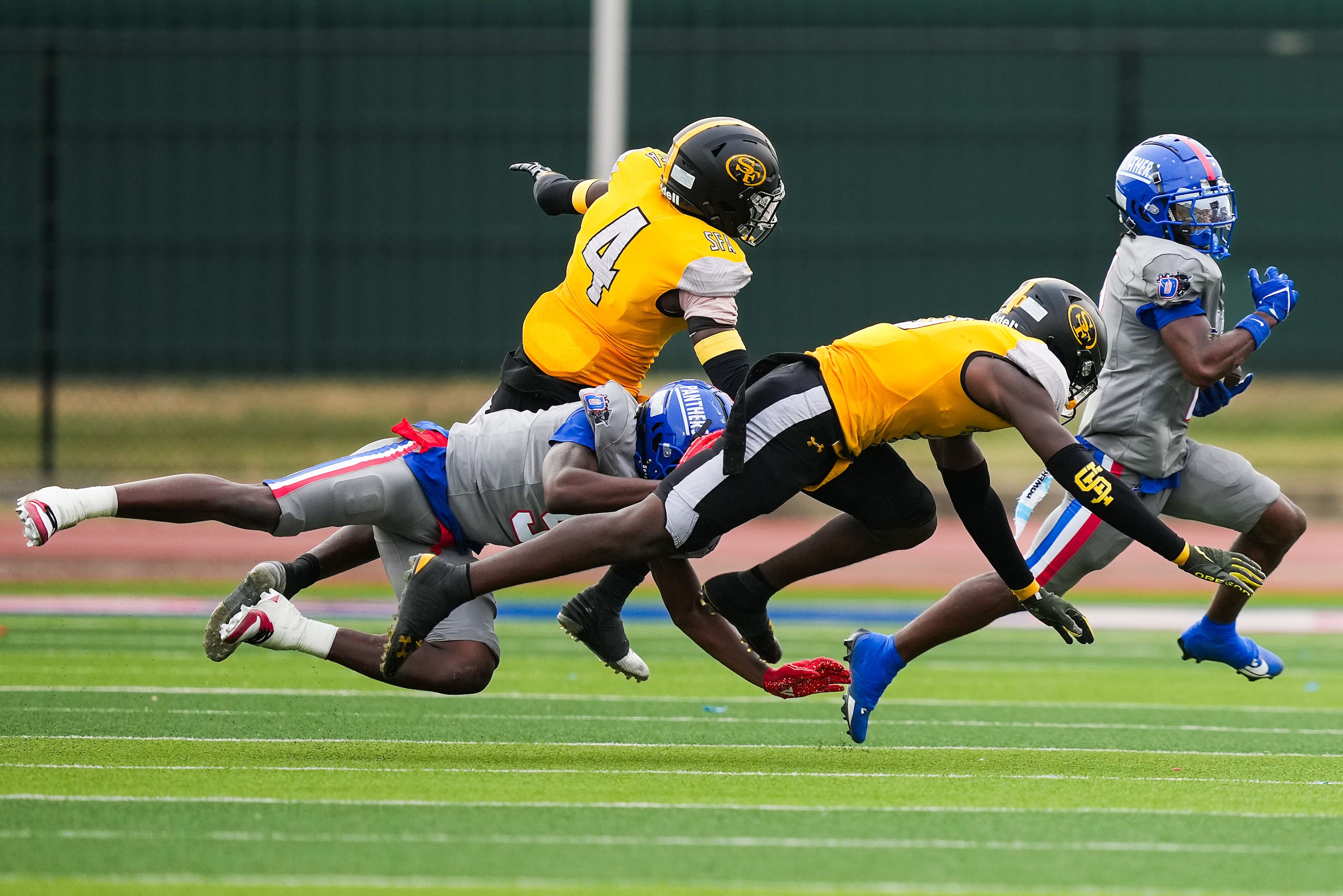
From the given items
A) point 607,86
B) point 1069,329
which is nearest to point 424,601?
point 1069,329

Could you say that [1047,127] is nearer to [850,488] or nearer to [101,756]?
[850,488]

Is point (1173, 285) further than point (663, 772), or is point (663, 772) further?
point (1173, 285)

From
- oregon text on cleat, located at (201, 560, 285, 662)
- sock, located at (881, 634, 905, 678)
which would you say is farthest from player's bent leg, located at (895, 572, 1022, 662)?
oregon text on cleat, located at (201, 560, 285, 662)

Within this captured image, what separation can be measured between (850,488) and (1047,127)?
33.6 ft

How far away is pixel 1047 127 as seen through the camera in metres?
15.7

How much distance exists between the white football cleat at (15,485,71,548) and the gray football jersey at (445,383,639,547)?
1230 millimetres

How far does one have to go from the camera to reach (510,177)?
614 inches

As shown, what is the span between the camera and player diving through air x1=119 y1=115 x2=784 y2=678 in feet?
21.1

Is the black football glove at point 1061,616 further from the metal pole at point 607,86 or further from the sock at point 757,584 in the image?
the metal pole at point 607,86

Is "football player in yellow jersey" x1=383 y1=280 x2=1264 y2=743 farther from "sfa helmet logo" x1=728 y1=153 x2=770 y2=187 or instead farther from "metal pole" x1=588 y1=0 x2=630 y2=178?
"metal pole" x1=588 y1=0 x2=630 y2=178

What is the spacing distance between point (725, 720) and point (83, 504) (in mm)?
2504

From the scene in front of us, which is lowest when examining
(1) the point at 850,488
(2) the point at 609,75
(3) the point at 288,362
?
(3) the point at 288,362

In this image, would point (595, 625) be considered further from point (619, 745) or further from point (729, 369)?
point (729, 369)

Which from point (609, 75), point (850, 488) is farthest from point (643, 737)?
point (609, 75)
